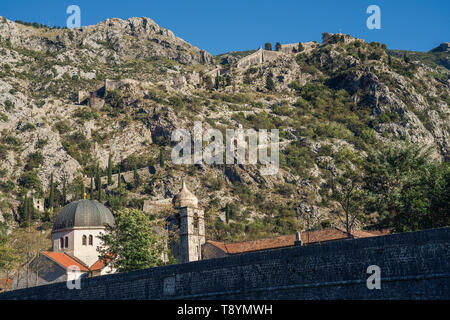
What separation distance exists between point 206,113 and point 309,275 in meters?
86.7

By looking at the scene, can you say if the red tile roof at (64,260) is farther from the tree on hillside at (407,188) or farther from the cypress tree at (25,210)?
the cypress tree at (25,210)

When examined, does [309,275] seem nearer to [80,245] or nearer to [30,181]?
[80,245]

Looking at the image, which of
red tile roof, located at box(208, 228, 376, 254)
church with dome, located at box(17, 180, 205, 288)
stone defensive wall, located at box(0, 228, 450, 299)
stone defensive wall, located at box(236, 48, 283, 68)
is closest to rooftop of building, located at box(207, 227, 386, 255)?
red tile roof, located at box(208, 228, 376, 254)

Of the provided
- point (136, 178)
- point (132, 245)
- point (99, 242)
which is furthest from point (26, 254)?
point (136, 178)

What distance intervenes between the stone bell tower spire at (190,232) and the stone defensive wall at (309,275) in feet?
67.6

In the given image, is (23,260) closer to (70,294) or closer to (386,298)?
(70,294)

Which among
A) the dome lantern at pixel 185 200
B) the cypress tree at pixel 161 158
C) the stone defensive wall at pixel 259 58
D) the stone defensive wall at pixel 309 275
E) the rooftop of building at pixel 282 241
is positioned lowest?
the stone defensive wall at pixel 309 275

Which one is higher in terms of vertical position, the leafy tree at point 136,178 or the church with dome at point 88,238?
the leafy tree at point 136,178

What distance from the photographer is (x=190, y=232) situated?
165 ft

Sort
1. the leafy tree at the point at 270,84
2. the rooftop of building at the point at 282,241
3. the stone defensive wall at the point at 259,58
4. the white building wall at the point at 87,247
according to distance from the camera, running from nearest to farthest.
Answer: the rooftop of building at the point at 282,241, the white building wall at the point at 87,247, the leafy tree at the point at 270,84, the stone defensive wall at the point at 259,58

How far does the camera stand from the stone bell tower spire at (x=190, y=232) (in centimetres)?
4975

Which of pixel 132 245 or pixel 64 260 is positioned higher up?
pixel 132 245

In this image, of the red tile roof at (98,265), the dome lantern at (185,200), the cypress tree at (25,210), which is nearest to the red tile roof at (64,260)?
the red tile roof at (98,265)

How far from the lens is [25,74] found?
123562 mm
